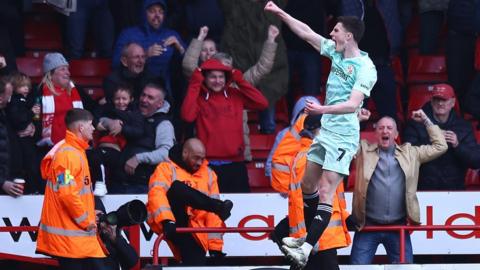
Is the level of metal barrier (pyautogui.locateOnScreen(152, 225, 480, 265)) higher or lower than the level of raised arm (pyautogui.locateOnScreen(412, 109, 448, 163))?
lower

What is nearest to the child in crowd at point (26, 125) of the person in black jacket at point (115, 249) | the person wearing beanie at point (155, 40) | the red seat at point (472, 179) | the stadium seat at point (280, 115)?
the person wearing beanie at point (155, 40)

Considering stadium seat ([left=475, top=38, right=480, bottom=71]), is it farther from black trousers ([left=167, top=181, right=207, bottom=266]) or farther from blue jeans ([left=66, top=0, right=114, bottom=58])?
black trousers ([left=167, top=181, right=207, bottom=266])

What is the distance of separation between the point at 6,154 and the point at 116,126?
3.38 ft

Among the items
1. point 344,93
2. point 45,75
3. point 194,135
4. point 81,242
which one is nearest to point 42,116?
point 45,75

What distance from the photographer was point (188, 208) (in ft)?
45.4

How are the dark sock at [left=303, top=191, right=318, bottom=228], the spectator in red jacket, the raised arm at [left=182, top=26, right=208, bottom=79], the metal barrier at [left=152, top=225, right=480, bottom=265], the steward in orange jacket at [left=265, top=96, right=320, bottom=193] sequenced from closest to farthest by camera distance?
the dark sock at [left=303, top=191, right=318, bottom=228], the metal barrier at [left=152, top=225, right=480, bottom=265], the steward in orange jacket at [left=265, top=96, right=320, bottom=193], the spectator in red jacket, the raised arm at [left=182, top=26, right=208, bottom=79]

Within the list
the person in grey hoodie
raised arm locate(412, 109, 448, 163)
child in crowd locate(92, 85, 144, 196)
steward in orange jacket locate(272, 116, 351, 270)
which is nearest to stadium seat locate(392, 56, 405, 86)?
raised arm locate(412, 109, 448, 163)

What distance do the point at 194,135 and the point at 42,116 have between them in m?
1.43

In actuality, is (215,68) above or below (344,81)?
above

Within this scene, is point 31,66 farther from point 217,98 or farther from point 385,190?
point 385,190

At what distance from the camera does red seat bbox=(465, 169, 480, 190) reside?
1631cm

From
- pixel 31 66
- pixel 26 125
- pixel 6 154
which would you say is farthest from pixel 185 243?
pixel 31 66

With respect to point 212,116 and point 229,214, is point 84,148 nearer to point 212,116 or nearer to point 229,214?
point 229,214

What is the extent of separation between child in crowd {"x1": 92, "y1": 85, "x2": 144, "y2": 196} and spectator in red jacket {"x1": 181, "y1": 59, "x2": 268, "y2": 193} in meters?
0.52
